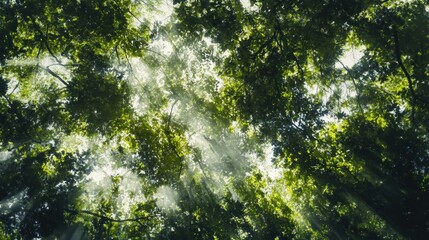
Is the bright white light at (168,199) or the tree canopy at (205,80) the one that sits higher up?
Answer: the bright white light at (168,199)

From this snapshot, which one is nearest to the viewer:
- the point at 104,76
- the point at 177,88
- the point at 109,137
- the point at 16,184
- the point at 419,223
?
the point at 104,76

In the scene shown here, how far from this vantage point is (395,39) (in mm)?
8320

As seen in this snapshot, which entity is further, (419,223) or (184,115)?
(419,223)

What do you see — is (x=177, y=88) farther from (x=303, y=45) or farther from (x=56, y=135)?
(x=56, y=135)

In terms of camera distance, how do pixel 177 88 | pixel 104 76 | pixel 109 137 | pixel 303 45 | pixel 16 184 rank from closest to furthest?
pixel 303 45 < pixel 104 76 < pixel 109 137 < pixel 177 88 < pixel 16 184

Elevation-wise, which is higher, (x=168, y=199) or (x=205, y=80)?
(x=168, y=199)

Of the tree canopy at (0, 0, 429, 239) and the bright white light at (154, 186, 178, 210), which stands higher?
the bright white light at (154, 186, 178, 210)

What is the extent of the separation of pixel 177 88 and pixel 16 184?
1601 cm

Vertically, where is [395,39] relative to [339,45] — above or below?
below

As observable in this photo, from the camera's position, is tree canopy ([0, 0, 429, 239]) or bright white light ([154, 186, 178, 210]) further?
bright white light ([154, 186, 178, 210])

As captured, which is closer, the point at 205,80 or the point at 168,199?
the point at 205,80

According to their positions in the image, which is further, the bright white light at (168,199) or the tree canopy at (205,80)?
the bright white light at (168,199)

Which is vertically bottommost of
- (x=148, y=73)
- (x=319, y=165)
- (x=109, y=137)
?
(x=319, y=165)

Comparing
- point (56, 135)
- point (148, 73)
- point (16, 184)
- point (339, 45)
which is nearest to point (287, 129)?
point (339, 45)
